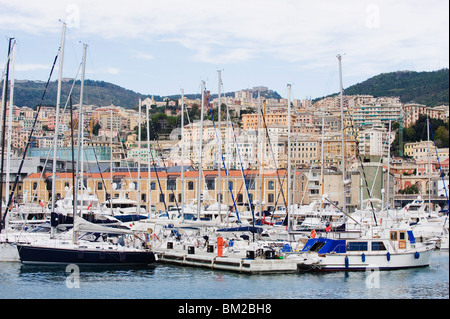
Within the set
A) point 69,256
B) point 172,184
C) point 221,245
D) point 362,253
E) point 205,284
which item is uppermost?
point 172,184

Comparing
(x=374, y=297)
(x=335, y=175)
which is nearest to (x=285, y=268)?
(x=374, y=297)

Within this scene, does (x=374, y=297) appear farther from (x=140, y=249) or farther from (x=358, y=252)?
(x=140, y=249)

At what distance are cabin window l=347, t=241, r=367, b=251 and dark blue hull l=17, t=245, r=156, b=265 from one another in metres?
9.59

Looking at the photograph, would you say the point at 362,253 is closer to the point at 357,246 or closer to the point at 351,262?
the point at 357,246

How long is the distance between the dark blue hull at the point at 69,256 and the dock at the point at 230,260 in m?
2.76

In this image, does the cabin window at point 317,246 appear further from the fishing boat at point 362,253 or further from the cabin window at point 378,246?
the cabin window at point 378,246

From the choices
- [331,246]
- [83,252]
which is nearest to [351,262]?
[331,246]

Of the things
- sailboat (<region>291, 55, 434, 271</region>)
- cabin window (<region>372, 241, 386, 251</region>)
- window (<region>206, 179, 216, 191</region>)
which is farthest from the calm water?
window (<region>206, 179, 216, 191</region>)

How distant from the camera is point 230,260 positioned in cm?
2689

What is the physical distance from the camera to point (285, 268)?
26359mm

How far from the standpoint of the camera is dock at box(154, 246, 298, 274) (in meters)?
26.1

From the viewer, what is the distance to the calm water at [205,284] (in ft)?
72.3

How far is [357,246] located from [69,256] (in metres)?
12.4
